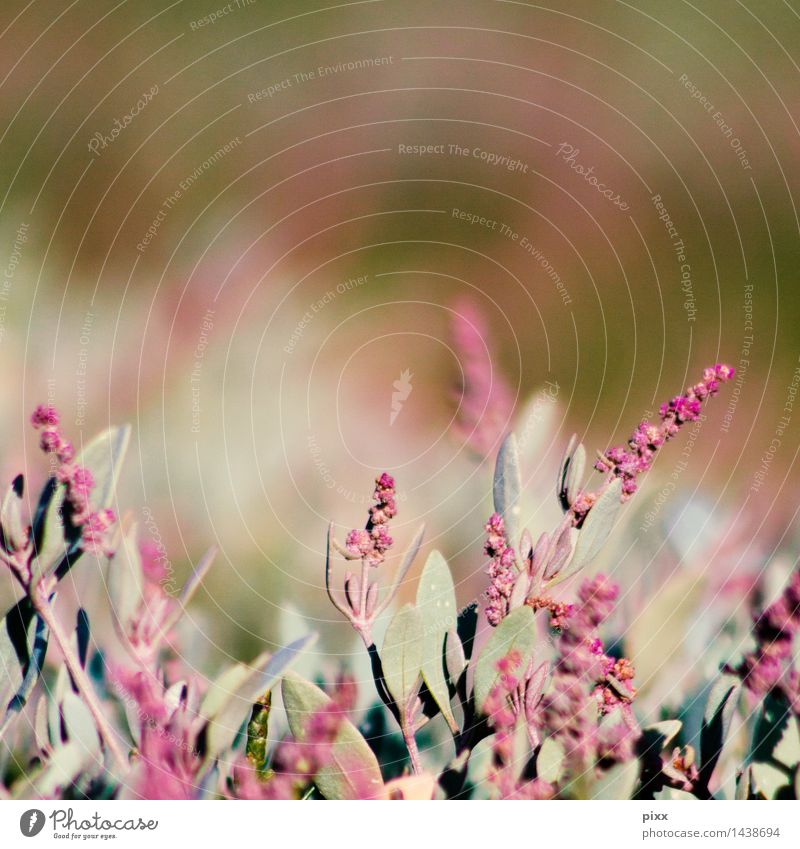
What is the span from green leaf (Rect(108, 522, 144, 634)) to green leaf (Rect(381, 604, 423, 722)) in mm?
243

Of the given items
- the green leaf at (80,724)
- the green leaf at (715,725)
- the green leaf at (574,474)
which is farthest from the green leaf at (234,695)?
the green leaf at (715,725)

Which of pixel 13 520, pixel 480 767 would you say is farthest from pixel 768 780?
pixel 13 520

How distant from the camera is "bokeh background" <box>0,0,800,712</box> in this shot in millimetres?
842

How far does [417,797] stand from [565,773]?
151 millimetres

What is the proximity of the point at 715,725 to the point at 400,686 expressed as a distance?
0.33 meters

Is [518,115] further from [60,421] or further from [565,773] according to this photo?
[565,773]

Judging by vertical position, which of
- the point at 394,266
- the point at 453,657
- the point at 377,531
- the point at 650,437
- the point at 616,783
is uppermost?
the point at 394,266

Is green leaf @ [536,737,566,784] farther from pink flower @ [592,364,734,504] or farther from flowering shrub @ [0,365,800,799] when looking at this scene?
pink flower @ [592,364,734,504]

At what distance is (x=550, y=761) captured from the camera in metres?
0.89

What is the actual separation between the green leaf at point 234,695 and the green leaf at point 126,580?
0.35 feet

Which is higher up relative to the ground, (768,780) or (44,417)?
(44,417)

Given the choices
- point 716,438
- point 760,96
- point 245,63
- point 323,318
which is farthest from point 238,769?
point 760,96

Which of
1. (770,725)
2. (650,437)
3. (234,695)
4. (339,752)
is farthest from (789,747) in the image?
(234,695)

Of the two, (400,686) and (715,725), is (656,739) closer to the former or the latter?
(715,725)
